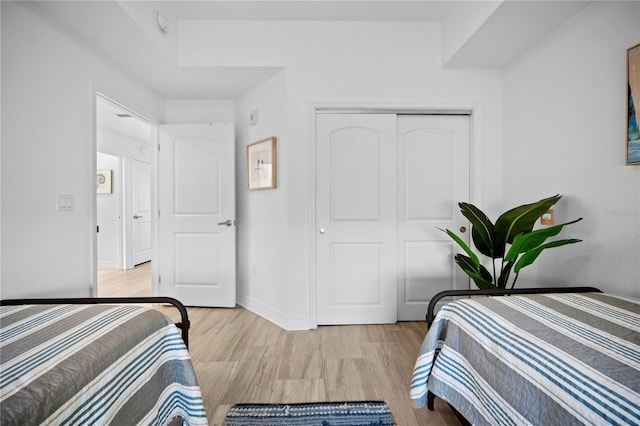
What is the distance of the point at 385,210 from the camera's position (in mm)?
2795

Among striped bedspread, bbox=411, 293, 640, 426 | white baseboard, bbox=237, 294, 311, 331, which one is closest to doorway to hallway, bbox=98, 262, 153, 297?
white baseboard, bbox=237, 294, 311, 331

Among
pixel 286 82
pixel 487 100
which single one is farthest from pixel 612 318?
pixel 286 82

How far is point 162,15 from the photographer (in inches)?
93.4

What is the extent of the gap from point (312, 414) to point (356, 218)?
158 centimetres

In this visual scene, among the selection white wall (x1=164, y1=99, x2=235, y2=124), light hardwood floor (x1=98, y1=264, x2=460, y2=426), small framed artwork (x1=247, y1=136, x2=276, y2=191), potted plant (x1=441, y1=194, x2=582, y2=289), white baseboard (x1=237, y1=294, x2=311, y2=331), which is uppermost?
white wall (x1=164, y1=99, x2=235, y2=124)

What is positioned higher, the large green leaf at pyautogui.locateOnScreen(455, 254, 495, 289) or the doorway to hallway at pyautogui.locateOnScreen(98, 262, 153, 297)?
the large green leaf at pyautogui.locateOnScreen(455, 254, 495, 289)

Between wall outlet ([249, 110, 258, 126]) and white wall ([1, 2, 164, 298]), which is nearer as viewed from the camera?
white wall ([1, 2, 164, 298])

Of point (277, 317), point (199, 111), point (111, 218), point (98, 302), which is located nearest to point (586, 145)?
point (277, 317)

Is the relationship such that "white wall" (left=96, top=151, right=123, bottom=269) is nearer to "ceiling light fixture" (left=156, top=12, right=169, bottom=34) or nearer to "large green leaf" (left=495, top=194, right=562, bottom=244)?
"ceiling light fixture" (left=156, top=12, right=169, bottom=34)

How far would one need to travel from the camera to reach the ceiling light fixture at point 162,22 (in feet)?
7.65

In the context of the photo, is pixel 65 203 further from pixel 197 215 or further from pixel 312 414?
pixel 312 414

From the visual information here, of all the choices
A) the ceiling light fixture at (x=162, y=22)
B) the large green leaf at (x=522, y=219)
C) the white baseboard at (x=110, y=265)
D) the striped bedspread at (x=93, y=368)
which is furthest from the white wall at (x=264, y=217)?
the white baseboard at (x=110, y=265)

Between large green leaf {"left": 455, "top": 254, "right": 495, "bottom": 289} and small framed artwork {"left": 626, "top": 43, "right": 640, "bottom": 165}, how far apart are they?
93cm

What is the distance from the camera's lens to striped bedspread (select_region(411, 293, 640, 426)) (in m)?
0.76
